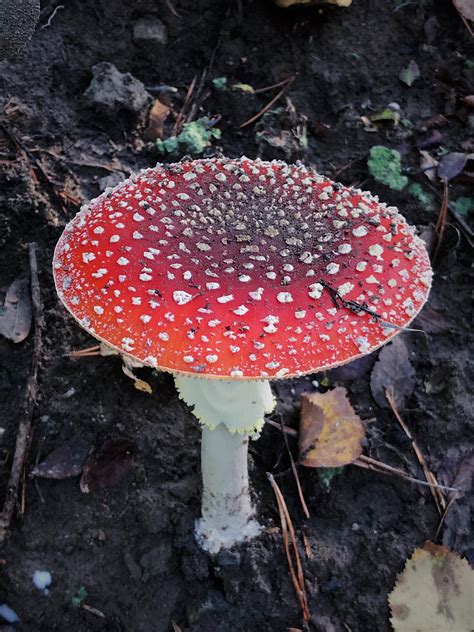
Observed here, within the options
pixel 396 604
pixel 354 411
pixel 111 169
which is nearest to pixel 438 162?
pixel 354 411

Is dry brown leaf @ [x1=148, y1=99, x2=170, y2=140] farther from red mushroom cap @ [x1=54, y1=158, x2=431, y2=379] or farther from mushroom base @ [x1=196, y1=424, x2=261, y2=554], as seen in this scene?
mushroom base @ [x1=196, y1=424, x2=261, y2=554]

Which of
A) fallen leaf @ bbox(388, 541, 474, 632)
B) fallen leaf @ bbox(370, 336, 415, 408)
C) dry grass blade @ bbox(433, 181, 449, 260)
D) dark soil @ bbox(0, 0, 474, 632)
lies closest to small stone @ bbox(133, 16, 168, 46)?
dark soil @ bbox(0, 0, 474, 632)

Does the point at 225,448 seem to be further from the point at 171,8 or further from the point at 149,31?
the point at 171,8

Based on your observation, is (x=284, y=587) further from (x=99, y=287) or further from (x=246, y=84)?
(x=246, y=84)

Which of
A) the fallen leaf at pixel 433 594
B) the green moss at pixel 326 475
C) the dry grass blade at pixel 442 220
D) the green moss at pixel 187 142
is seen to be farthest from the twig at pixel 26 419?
the dry grass blade at pixel 442 220

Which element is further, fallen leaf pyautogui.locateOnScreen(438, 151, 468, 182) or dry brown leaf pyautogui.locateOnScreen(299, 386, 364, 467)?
fallen leaf pyautogui.locateOnScreen(438, 151, 468, 182)
